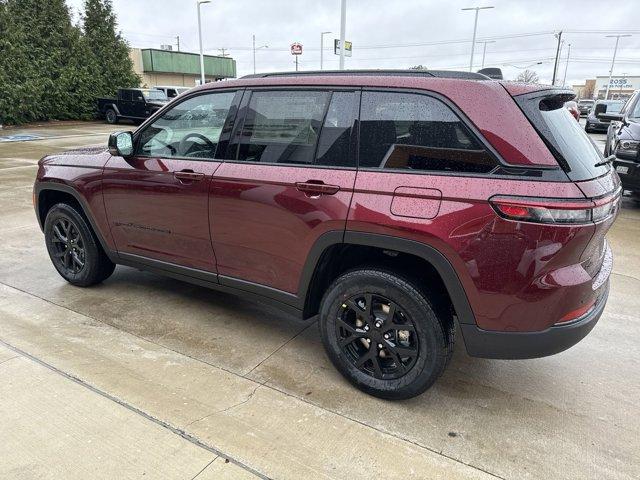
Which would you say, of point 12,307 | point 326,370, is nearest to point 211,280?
point 326,370

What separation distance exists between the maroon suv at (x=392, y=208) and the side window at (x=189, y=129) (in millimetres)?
12

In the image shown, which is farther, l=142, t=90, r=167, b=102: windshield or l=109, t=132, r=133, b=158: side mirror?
l=142, t=90, r=167, b=102: windshield

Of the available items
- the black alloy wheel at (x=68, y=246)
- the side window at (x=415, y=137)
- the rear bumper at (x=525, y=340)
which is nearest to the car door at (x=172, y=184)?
the black alloy wheel at (x=68, y=246)

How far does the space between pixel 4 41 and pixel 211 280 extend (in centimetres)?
2077

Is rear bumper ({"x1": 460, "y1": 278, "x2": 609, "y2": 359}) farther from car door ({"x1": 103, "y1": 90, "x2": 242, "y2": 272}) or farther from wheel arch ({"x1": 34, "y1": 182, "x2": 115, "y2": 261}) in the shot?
wheel arch ({"x1": 34, "y1": 182, "x2": 115, "y2": 261})

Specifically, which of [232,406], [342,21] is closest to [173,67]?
[342,21]

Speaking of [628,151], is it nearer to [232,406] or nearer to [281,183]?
[281,183]

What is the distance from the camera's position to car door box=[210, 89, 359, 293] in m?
2.66

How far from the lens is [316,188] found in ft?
8.74

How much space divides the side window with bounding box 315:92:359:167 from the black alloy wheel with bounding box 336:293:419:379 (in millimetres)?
773

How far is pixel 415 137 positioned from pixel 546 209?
73 cm

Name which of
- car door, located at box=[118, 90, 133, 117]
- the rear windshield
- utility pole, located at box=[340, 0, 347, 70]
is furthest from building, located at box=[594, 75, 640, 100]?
the rear windshield

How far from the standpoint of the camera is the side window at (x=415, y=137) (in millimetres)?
2328

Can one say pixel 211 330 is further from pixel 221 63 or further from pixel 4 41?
pixel 221 63
